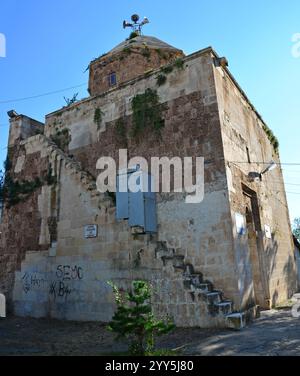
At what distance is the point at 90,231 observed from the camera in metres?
10.9

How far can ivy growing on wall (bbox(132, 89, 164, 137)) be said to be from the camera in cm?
1180

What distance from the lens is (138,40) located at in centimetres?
1767

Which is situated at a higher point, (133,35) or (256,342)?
(133,35)

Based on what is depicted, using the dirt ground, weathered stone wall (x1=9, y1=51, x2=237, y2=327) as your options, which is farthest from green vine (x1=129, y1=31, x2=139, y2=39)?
the dirt ground

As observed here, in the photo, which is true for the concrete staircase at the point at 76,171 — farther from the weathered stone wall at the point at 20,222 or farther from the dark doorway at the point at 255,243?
A: the dark doorway at the point at 255,243

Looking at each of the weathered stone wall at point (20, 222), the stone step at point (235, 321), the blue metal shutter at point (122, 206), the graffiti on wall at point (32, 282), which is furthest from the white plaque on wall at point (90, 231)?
the stone step at point (235, 321)

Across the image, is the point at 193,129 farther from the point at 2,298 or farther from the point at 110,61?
the point at 2,298

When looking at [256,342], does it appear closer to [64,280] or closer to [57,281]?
[64,280]

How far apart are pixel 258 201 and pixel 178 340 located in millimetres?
7110

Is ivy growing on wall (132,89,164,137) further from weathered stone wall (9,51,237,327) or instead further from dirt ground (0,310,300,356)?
dirt ground (0,310,300,356)

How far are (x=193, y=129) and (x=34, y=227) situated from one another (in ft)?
24.1

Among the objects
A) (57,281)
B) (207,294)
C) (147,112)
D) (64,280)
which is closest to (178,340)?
(207,294)

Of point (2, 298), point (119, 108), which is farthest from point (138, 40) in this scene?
point (2, 298)

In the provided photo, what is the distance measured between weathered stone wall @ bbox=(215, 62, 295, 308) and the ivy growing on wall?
7.55 feet
